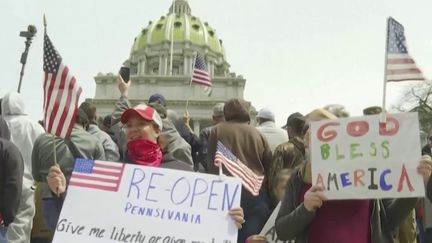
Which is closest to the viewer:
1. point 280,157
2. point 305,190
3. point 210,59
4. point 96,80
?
point 305,190

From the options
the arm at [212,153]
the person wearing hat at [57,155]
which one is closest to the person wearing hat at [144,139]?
the person wearing hat at [57,155]

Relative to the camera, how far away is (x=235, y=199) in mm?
3070

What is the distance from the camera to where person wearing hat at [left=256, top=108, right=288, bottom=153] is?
5.99 meters

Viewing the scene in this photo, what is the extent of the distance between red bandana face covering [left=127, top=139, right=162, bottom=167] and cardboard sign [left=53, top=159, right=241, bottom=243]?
0.23 meters

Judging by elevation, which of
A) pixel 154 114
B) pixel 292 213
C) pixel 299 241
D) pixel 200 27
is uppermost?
pixel 200 27

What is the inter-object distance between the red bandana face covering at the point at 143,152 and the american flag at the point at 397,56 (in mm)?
1556

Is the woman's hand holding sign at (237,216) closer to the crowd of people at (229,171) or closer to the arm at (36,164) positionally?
the crowd of people at (229,171)

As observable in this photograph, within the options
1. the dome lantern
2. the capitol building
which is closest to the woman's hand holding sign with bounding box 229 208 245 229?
the capitol building

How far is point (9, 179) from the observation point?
12.9 ft

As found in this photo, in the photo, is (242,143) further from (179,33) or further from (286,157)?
(179,33)

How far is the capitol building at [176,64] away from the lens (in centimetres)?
5159

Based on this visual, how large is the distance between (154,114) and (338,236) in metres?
1.46

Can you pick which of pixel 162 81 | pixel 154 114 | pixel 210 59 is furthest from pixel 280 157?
pixel 210 59

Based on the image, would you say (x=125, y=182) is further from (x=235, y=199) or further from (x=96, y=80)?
(x=96, y=80)
